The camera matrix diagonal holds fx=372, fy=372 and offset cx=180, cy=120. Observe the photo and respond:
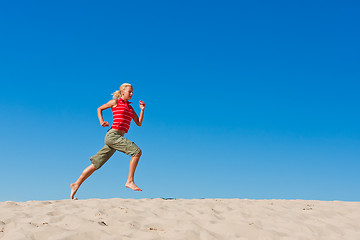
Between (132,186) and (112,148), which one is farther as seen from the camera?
(112,148)

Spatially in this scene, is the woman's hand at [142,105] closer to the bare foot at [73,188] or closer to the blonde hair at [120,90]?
Answer: the blonde hair at [120,90]

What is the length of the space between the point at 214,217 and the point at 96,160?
309cm

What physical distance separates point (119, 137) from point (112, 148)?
34 centimetres

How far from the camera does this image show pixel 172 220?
5.85 metres

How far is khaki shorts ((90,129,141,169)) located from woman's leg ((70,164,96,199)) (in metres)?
0.14

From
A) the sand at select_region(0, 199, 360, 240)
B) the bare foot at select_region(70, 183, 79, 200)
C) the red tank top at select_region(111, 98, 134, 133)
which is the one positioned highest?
the red tank top at select_region(111, 98, 134, 133)

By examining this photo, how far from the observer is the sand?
521cm

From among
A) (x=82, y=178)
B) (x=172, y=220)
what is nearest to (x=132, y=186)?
(x=82, y=178)

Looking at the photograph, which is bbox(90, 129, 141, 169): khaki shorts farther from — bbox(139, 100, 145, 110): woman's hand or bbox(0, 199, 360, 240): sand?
bbox(0, 199, 360, 240): sand

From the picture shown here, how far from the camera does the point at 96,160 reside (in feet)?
26.4

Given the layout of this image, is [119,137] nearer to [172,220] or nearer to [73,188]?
[73,188]

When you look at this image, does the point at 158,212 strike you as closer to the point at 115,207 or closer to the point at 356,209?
the point at 115,207

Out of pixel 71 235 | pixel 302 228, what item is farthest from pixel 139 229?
pixel 302 228

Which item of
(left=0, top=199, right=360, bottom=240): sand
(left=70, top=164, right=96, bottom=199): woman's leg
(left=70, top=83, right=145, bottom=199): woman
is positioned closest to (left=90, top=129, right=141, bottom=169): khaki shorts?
(left=70, top=83, right=145, bottom=199): woman
